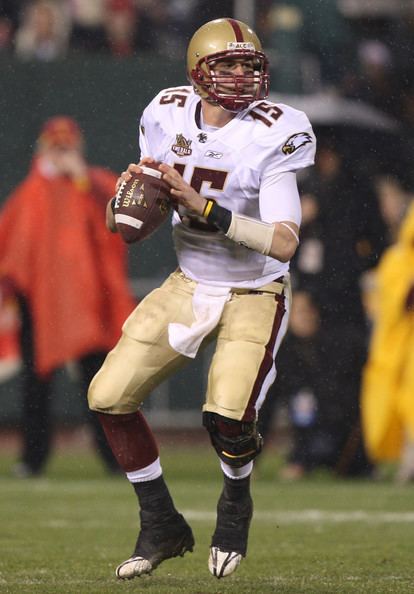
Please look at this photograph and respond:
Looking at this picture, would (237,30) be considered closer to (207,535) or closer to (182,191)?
(182,191)

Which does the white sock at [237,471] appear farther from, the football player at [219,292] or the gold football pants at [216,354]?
the gold football pants at [216,354]

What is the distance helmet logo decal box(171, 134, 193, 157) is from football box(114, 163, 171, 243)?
15 cm

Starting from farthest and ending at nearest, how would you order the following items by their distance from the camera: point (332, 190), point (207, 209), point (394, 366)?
1. point (332, 190)
2. point (394, 366)
3. point (207, 209)

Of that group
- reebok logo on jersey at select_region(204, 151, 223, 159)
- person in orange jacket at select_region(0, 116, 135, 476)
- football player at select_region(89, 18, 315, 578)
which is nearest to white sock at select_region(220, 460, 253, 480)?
football player at select_region(89, 18, 315, 578)

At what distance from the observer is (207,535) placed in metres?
6.71

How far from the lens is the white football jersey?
17.0 feet

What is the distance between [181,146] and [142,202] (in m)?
0.28

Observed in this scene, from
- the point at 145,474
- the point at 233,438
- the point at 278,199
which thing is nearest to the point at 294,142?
the point at 278,199

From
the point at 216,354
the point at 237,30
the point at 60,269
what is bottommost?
the point at 60,269

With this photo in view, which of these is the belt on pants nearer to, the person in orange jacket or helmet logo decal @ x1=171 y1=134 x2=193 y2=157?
helmet logo decal @ x1=171 y1=134 x2=193 y2=157

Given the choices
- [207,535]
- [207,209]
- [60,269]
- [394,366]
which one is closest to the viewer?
[207,209]

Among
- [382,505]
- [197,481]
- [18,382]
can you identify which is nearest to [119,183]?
[382,505]

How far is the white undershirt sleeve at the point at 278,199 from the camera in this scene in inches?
201

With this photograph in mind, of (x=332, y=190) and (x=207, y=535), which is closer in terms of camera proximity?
(x=207, y=535)
